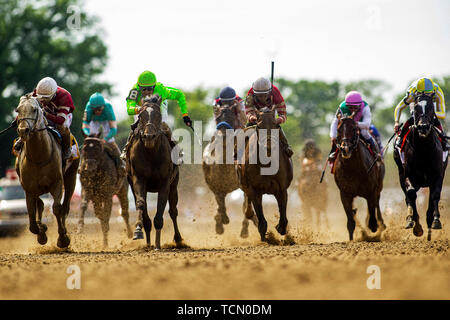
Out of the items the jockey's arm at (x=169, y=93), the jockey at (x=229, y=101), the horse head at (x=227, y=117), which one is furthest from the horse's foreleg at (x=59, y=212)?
the jockey at (x=229, y=101)

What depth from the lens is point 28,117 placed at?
10.6m

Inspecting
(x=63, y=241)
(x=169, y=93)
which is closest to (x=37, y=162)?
(x=63, y=241)

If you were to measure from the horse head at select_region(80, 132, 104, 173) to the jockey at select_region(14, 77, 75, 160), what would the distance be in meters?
2.34

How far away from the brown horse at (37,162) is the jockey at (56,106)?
29 cm

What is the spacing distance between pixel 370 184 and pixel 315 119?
67.5m

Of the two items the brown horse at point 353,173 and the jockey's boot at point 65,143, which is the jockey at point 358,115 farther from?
the jockey's boot at point 65,143

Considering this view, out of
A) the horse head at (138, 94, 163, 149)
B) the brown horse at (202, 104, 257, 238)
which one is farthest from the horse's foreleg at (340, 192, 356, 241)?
the horse head at (138, 94, 163, 149)

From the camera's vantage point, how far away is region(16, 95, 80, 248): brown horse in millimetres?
10680

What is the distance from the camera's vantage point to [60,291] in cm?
697

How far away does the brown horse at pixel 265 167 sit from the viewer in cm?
1175

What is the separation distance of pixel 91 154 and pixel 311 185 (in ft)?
27.5

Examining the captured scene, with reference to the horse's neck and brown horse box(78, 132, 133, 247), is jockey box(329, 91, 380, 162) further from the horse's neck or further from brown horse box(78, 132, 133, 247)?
the horse's neck

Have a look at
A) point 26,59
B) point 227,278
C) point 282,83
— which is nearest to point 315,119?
point 282,83
